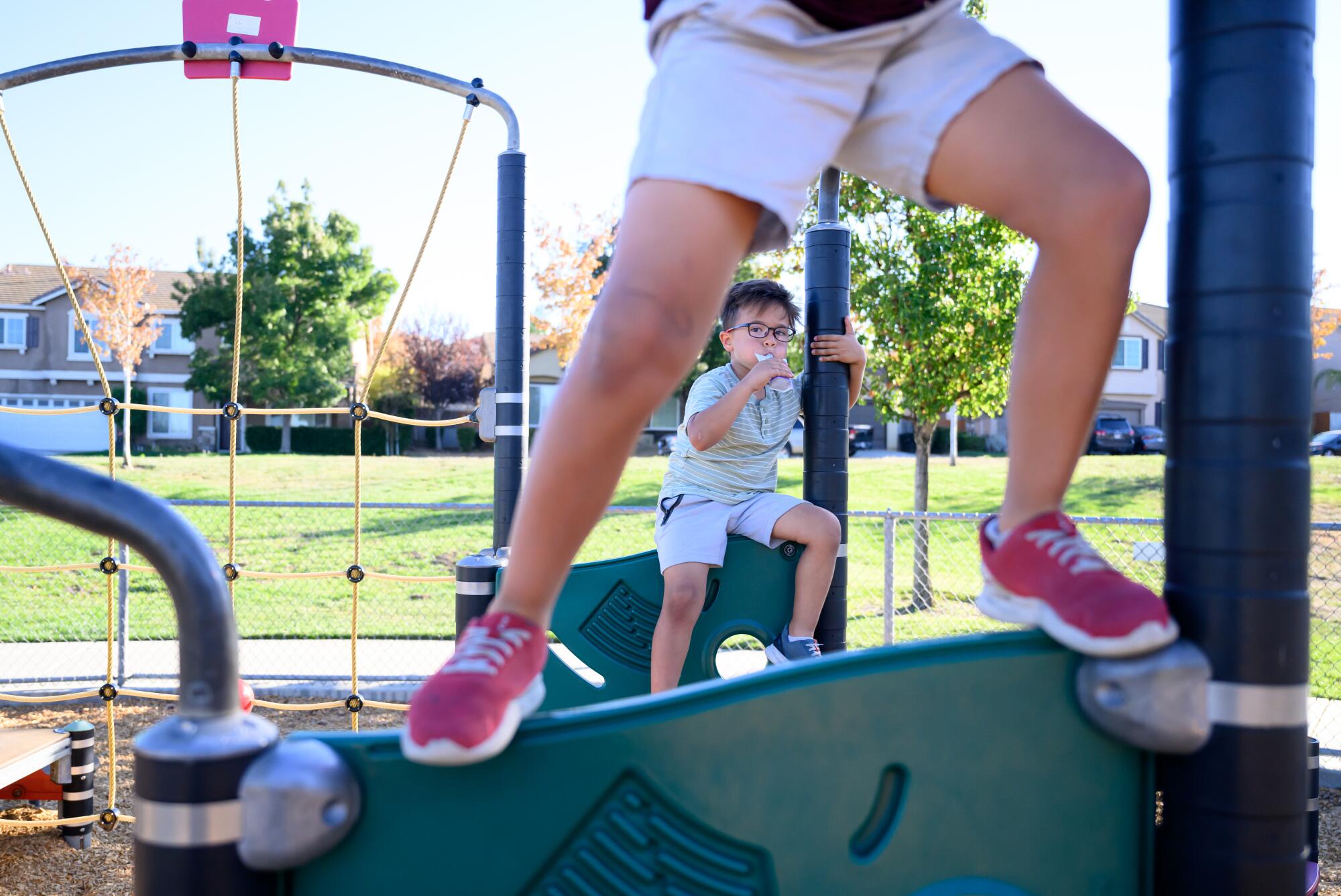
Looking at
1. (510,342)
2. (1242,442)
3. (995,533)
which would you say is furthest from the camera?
(510,342)

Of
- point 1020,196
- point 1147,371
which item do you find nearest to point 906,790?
point 1020,196

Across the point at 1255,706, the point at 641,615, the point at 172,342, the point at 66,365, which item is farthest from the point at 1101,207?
the point at 66,365

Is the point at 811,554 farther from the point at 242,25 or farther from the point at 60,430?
the point at 60,430

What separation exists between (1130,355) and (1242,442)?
122 ft

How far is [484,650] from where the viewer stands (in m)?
0.97

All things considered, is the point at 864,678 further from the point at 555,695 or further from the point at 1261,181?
the point at 555,695

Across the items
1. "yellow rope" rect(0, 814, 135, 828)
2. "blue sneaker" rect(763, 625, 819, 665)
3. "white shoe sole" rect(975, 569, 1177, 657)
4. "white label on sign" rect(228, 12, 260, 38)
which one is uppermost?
"white label on sign" rect(228, 12, 260, 38)

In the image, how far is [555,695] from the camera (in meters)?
2.48

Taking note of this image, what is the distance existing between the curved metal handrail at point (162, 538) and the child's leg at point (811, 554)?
186 cm

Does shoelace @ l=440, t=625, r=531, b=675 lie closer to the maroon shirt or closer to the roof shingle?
the maroon shirt

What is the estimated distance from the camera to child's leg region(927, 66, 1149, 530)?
100 cm

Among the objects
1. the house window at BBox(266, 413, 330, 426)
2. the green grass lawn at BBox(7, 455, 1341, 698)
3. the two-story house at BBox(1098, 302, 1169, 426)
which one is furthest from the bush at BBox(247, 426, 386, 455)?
the two-story house at BBox(1098, 302, 1169, 426)

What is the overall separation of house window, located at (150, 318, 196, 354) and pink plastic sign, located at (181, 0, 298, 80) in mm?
32070

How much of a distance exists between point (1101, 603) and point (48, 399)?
35067mm
